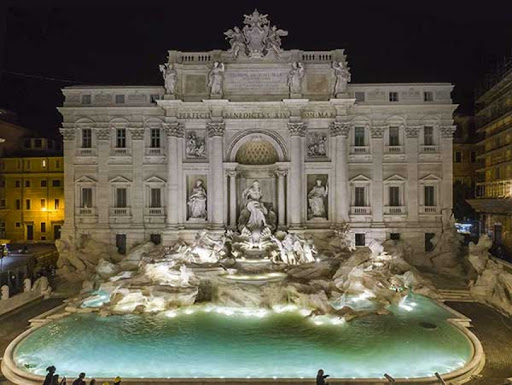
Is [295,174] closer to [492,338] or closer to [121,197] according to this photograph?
[121,197]

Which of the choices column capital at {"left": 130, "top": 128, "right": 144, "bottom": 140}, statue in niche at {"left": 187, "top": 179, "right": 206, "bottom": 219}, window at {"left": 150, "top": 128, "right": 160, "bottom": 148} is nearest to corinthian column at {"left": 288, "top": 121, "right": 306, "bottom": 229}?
statue in niche at {"left": 187, "top": 179, "right": 206, "bottom": 219}

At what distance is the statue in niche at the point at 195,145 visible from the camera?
2652cm

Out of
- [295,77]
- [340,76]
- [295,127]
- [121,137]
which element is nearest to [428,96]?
[340,76]

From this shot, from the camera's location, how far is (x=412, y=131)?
26.9 meters

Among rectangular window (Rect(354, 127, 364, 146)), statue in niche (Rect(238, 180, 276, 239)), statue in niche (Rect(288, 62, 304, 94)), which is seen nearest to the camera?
statue in niche (Rect(238, 180, 276, 239))

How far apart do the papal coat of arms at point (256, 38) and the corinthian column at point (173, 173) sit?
7027 millimetres

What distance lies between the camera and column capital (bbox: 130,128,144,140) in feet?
88.5

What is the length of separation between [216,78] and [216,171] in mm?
6658

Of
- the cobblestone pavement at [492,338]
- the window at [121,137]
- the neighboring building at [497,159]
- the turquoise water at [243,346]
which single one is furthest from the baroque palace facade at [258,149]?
the turquoise water at [243,346]

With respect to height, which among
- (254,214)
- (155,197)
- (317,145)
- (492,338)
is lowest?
(492,338)

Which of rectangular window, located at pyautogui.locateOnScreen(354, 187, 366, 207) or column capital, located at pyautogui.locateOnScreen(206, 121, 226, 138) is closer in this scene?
column capital, located at pyautogui.locateOnScreen(206, 121, 226, 138)

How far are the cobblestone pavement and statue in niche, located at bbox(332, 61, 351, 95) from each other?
50.8ft

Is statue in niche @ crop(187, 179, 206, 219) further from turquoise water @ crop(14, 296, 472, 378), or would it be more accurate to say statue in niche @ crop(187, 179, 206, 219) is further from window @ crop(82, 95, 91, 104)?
window @ crop(82, 95, 91, 104)

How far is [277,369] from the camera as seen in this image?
11766 mm
